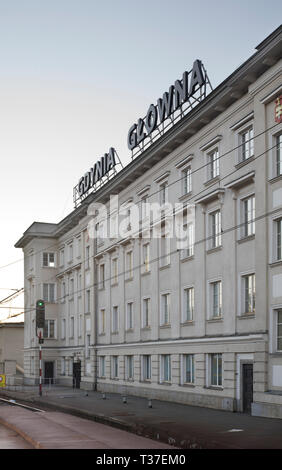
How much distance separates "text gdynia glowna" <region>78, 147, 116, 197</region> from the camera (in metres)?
49.1

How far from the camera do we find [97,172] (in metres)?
51.8

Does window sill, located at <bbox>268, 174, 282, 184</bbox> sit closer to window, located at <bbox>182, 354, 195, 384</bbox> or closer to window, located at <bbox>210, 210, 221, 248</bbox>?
window, located at <bbox>210, 210, 221, 248</bbox>

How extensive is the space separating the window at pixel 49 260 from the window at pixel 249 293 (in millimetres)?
36452

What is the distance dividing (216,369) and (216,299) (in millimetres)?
3221

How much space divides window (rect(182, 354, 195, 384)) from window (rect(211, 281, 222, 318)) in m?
3.30

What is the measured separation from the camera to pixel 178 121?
3506cm

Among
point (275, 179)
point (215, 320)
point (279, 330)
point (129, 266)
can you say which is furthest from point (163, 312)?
point (275, 179)

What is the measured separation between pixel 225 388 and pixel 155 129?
52.7 ft

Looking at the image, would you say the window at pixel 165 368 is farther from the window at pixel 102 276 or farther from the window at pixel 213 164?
the window at pixel 102 276

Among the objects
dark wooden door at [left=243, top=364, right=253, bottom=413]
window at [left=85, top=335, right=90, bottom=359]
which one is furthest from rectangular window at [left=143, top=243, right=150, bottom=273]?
window at [left=85, top=335, right=90, bottom=359]

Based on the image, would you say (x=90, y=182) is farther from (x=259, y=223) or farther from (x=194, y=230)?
(x=259, y=223)

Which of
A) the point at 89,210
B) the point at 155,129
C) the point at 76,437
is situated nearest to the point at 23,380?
the point at 89,210

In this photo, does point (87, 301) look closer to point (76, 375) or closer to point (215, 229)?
point (76, 375)

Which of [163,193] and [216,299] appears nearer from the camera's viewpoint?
[216,299]
